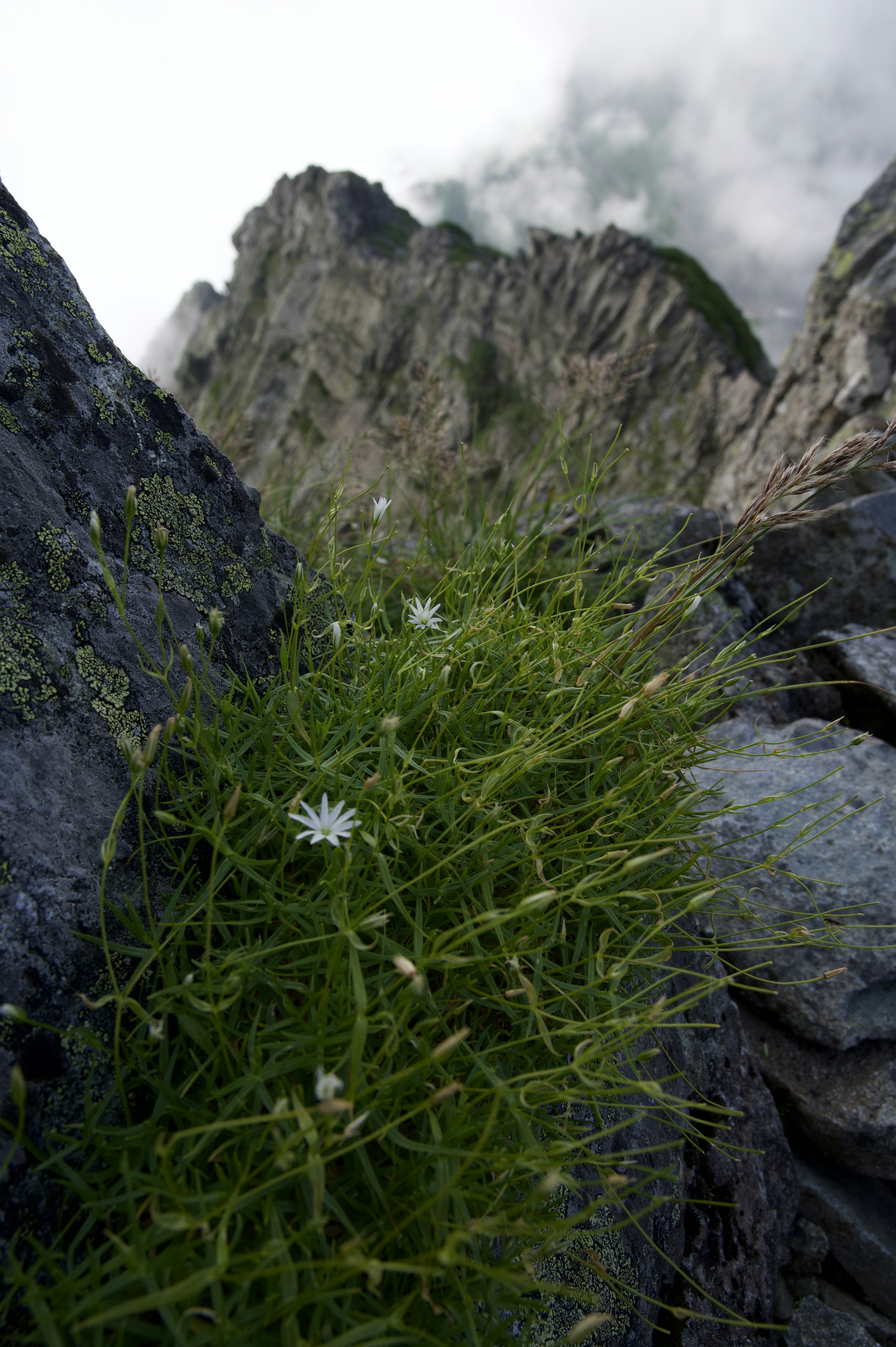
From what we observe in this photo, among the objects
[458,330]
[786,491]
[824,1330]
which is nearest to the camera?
[786,491]

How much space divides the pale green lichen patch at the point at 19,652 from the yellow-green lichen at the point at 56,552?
0.07 meters

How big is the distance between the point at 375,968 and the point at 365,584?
124 centimetres

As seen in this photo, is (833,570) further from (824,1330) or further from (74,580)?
(74,580)

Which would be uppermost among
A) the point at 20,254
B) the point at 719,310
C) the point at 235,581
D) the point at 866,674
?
the point at 719,310

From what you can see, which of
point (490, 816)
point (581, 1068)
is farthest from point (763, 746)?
point (581, 1068)

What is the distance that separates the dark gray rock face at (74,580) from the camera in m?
1.58

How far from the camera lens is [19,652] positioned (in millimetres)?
1715

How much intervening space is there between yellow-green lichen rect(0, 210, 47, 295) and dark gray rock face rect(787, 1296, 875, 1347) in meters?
4.42

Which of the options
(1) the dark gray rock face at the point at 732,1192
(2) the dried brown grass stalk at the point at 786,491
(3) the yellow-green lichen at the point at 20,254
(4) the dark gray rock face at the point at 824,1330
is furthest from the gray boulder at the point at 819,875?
(3) the yellow-green lichen at the point at 20,254

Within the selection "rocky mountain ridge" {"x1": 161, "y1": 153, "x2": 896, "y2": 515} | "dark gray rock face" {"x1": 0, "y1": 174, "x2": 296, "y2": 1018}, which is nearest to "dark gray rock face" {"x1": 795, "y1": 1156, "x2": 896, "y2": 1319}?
"dark gray rock face" {"x1": 0, "y1": 174, "x2": 296, "y2": 1018}

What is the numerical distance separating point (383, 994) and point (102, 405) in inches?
77.7

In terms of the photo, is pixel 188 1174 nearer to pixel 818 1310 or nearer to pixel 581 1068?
pixel 581 1068

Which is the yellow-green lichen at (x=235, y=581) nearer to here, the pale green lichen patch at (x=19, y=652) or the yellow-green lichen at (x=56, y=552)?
the yellow-green lichen at (x=56, y=552)

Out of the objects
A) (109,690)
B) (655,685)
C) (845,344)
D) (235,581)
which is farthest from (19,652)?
(845,344)
